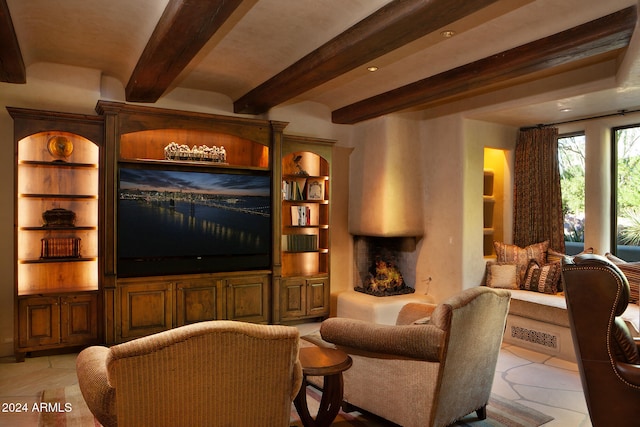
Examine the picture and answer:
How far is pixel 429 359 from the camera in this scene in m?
2.59

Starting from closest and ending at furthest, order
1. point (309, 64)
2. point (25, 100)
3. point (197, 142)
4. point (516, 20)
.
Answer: point (516, 20)
point (309, 64)
point (25, 100)
point (197, 142)

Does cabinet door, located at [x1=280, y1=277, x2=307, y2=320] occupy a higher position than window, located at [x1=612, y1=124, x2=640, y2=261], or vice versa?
window, located at [x1=612, y1=124, x2=640, y2=261]

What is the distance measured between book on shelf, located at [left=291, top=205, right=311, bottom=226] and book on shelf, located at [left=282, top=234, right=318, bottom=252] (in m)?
0.16

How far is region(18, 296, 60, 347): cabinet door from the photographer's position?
4.32 meters

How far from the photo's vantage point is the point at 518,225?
5.89 m

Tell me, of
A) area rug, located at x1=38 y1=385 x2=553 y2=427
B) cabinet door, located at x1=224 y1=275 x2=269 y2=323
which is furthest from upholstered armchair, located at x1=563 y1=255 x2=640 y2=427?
cabinet door, located at x1=224 y1=275 x2=269 y2=323

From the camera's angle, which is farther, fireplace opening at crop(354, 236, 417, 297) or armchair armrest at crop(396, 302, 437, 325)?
fireplace opening at crop(354, 236, 417, 297)

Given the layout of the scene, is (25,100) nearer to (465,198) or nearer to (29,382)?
(29,382)

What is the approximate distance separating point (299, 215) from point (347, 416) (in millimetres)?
3160

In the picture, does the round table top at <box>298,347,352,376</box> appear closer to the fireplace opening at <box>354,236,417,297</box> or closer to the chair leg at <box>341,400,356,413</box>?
the chair leg at <box>341,400,356,413</box>

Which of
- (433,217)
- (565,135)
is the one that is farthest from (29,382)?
(565,135)

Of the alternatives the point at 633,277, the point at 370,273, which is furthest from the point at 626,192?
the point at 370,273

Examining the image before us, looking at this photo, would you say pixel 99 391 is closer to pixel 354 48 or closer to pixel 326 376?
pixel 326 376

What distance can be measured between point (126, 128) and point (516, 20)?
12.2ft
